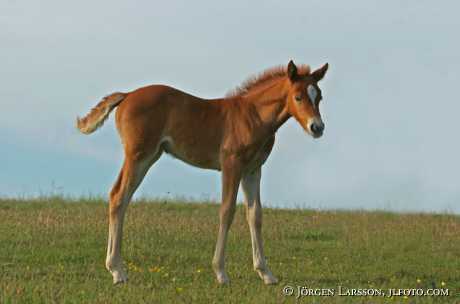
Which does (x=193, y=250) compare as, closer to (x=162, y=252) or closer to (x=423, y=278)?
(x=162, y=252)

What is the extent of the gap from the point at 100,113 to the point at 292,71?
2.83m

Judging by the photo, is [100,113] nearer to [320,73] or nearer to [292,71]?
[292,71]

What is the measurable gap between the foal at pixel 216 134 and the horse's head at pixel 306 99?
1 centimetres

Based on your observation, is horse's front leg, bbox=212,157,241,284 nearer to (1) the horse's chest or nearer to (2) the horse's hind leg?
(1) the horse's chest

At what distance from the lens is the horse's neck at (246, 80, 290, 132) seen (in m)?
12.1

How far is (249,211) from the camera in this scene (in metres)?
12.4

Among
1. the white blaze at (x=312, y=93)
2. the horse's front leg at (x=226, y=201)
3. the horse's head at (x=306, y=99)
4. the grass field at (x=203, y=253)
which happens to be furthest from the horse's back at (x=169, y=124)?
the grass field at (x=203, y=253)

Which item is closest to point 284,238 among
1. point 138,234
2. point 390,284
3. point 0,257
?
point 138,234

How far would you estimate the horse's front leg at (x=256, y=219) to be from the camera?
12.2 metres

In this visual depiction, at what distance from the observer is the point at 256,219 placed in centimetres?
1232

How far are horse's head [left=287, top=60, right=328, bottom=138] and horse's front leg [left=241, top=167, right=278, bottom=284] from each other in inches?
46.0

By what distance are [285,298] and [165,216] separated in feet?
28.3

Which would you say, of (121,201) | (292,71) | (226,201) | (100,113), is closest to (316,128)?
(292,71)

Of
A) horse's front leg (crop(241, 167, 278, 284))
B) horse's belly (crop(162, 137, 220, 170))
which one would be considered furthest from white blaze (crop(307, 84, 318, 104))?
horse's belly (crop(162, 137, 220, 170))
